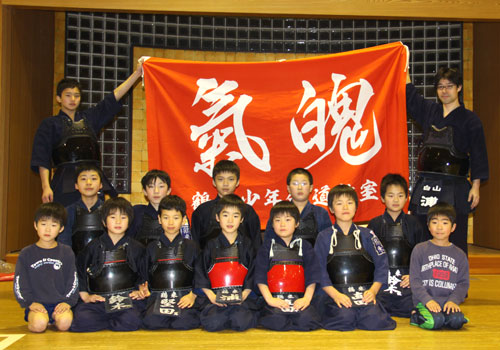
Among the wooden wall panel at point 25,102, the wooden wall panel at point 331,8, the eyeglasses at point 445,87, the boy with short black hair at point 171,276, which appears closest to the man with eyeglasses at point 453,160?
the eyeglasses at point 445,87

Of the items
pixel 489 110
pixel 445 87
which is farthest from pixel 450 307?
pixel 489 110

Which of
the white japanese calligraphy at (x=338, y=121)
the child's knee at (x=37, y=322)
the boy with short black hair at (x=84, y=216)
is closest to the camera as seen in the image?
the child's knee at (x=37, y=322)

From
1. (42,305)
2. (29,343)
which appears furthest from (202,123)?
(29,343)

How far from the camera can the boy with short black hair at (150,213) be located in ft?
13.5

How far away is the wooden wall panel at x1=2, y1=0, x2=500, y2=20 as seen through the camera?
502 cm

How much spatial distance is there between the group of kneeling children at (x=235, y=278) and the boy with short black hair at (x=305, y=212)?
21cm

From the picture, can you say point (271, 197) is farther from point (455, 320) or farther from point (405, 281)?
point (455, 320)

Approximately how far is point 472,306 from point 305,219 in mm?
1538

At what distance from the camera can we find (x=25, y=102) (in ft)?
18.4

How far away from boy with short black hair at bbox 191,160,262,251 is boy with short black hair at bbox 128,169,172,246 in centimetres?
36

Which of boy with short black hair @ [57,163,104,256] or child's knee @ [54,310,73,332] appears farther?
boy with short black hair @ [57,163,104,256]

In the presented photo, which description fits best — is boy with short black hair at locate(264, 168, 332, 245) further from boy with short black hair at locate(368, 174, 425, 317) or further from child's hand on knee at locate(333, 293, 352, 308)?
child's hand on knee at locate(333, 293, 352, 308)

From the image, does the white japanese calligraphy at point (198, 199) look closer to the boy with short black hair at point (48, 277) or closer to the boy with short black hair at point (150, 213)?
the boy with short black hair at point (150, 213)

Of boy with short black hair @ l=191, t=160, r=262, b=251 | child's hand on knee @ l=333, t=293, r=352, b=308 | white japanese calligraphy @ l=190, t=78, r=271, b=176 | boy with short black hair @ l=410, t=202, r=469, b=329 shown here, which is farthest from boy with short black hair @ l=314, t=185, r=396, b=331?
white japanese calligraphy @ l=190, t=78, r=271, b=176
